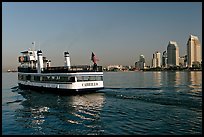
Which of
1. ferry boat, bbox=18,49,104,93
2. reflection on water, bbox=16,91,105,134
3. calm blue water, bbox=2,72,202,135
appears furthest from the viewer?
ferry boat, bbox=18,49,104,93

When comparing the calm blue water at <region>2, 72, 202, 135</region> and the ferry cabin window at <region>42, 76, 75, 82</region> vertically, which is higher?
the ferry cabin window at <region>42, 76, 75, 82</region>

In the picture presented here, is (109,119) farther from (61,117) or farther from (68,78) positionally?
(68,78)

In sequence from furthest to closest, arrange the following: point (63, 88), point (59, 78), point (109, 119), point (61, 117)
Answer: point (59, 78) → point (63, 88) → point (61, 117) → point (109, 119)

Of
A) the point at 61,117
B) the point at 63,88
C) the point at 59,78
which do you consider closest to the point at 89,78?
the point at 63,88

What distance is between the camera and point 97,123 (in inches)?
760

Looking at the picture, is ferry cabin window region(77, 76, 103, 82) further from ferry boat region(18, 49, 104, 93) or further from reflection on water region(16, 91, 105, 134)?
reflection on water region(16, 91, 105, 134)

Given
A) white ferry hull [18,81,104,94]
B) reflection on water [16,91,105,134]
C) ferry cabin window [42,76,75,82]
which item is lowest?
reflection on water [16,91,105,134]

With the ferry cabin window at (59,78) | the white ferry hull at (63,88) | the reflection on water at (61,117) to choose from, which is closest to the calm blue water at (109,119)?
the reflection on water at (61,117)

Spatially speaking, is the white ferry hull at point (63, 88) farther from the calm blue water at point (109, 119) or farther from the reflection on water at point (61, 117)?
the calm blue water at point (109, 119)

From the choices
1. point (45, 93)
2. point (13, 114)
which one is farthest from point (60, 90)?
point (13, 114)

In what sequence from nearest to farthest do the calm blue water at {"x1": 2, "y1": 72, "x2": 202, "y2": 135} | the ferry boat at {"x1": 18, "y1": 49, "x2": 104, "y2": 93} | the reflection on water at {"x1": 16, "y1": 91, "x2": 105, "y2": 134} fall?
the calm blue water at {"x1": 2, "y1": 72, "x2": 202, "y2": 135} < the reflection on water at {"x1": 16, "y1": 91, "x2": 105, "y2": 134} < the ferry boat at {"x1": 18, "y1": 49, "x2": 104, "y2": 93}

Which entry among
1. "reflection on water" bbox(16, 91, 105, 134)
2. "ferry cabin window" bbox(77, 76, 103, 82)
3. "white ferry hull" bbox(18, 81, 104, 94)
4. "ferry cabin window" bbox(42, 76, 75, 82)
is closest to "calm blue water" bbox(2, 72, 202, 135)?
"reflection on water" bbox(16, 91, 105, 134)

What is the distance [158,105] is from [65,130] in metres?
12.0

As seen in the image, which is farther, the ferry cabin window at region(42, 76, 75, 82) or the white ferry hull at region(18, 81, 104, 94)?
the ferry cabin window at region(42, 76, 75, 82)
